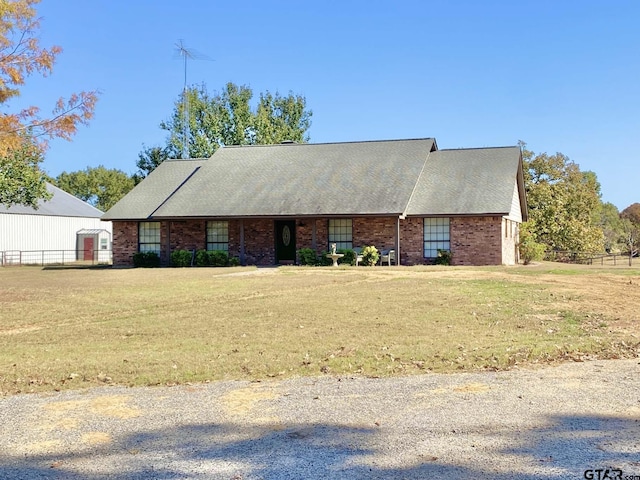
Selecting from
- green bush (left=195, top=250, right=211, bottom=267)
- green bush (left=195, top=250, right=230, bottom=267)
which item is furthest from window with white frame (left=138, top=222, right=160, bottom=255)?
green bush (left=195, top=250, right=230, bottom=267)

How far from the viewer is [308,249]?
29016mm

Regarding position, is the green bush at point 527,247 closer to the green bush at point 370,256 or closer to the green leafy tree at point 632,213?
the green bush at point 370,256

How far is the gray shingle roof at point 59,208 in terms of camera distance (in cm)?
4501

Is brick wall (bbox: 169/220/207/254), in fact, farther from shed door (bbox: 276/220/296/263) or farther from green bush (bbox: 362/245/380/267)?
green bush (bbox: 362/245/380/267)

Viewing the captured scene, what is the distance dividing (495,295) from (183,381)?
990 cm

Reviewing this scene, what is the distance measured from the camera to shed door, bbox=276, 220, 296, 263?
31.2 meters

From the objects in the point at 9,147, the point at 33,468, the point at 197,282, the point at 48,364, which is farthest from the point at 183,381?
the point at 197,282

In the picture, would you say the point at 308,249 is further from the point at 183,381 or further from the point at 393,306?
the point at 183,381

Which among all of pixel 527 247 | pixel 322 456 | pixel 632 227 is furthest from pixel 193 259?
pixel 632 227

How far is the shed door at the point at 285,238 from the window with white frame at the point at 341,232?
2237 mm

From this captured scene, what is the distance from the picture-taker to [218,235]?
31625mm

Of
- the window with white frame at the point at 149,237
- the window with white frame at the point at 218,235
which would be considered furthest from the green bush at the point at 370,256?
the window with white frame at the point at 149,237

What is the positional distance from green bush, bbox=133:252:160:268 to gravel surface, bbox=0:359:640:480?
24.8 meters

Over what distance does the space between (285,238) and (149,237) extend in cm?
689
